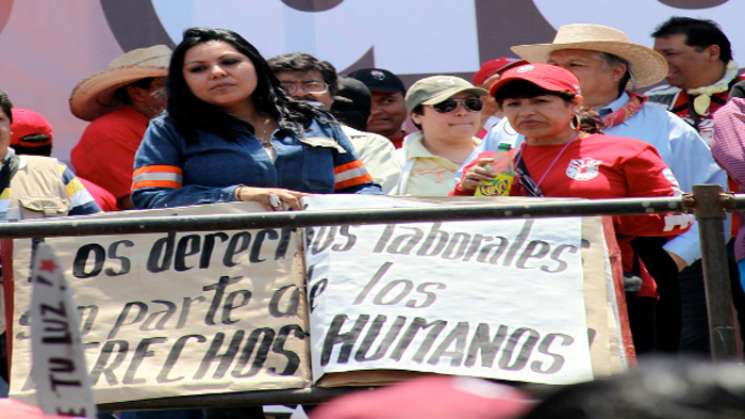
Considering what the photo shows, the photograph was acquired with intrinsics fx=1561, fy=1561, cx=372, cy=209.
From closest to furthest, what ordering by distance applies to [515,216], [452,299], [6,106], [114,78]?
1. [515,216]
2. [452,299]
3. [6,106]
4. [114,78]

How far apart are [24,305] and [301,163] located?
3.60 ft

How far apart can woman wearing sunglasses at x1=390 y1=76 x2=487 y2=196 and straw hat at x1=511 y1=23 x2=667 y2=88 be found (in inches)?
14.0

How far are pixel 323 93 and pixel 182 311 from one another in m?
2.23

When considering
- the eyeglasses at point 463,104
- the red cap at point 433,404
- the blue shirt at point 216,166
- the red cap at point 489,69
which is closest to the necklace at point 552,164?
the blue shirt at point 216,166

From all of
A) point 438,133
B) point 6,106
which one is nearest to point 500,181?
point 438,133

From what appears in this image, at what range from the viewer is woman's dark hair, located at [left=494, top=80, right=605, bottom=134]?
564 cm

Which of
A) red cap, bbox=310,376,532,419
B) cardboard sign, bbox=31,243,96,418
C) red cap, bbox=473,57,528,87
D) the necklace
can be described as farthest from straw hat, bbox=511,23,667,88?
red cap, bbox=310,376,532,419

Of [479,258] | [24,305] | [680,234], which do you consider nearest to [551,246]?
[479,258]

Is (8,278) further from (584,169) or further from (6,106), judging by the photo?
(584,169)

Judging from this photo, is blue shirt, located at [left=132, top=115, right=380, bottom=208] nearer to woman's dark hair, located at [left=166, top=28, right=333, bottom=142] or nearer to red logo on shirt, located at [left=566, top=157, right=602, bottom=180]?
woman's dark hair, located at [left=166, top=28, right=333, bottom=142]

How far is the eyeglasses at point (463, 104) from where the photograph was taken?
6875 millimetres

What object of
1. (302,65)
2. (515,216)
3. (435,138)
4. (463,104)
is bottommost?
(435,138)

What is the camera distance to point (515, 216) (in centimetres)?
455

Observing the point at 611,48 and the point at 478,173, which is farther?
the point at 611,48
